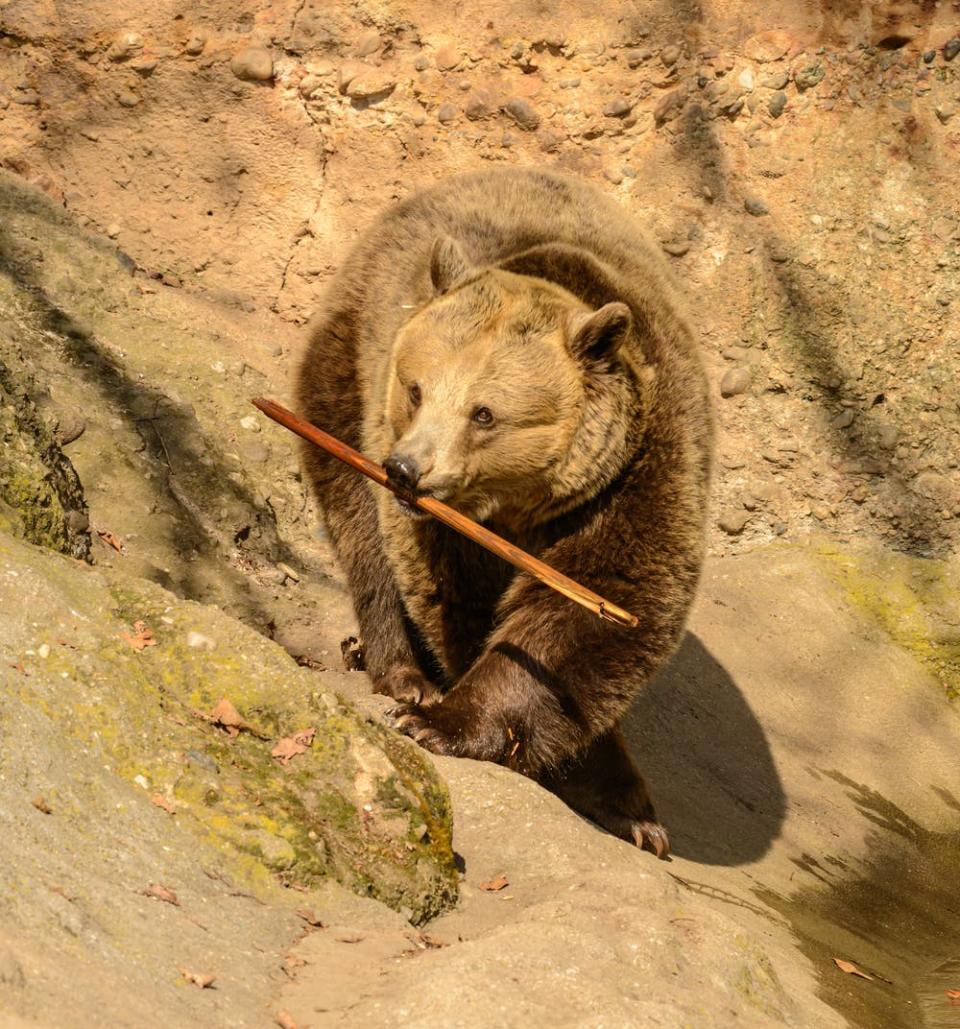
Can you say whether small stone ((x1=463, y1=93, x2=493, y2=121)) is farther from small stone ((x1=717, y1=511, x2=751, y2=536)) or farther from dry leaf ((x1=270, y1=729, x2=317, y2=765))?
A: dry leaf ((x1=270, y1=729, x2=317, y2=765))

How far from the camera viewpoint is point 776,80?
954 centimetres

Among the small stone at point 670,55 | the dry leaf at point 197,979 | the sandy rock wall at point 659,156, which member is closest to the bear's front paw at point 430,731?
the dry leaf at point 197,979

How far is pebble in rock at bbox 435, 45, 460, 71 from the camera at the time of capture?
991cm

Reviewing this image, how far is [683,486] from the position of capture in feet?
18.3

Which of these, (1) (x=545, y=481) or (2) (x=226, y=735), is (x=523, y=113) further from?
(2) (x=226, y=735)

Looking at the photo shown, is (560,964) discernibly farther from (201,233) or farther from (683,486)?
(201,233)

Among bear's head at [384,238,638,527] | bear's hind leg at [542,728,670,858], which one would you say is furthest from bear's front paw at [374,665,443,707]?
bear's head at [384,238,638,527]

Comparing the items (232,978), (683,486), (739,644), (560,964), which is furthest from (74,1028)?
(739,644)

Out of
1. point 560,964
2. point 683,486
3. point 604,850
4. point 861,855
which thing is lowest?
point 861,855

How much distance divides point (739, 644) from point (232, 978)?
588cm

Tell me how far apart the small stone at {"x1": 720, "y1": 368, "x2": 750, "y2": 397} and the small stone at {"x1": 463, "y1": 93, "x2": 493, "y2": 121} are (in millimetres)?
2649

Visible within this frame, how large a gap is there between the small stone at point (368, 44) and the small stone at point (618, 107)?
1781 millimetres

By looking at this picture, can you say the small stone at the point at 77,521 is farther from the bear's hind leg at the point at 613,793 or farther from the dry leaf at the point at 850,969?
the dry leaf at the point at 850,969

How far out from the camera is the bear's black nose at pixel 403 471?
15.9 ft
